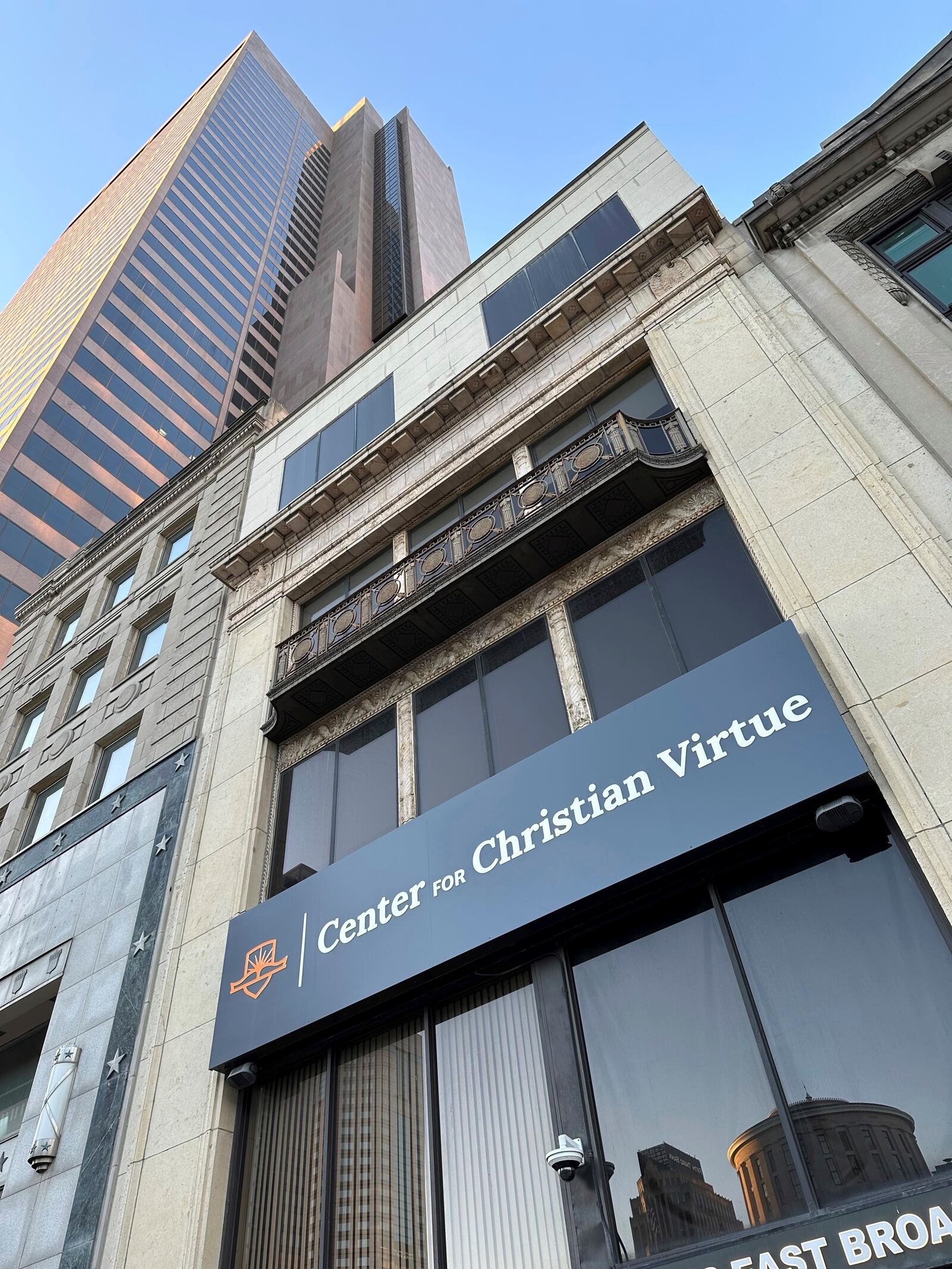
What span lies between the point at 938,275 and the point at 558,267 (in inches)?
308

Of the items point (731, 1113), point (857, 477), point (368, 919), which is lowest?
point (731, 1113)

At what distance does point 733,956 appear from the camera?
7898 millimetres

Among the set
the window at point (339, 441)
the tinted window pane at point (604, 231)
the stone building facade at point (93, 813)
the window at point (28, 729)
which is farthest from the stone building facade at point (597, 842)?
the window at point (28, 729)

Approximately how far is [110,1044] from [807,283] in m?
15.7

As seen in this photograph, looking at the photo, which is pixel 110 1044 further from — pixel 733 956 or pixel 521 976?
pixel 733 956

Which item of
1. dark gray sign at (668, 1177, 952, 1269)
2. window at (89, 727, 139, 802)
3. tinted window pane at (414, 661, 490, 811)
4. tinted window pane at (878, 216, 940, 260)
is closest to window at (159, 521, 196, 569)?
window at (89, 727, 139, 802)

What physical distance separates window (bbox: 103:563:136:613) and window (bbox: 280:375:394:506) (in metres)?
6.67

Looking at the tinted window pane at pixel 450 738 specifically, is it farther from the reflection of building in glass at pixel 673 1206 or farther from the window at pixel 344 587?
the reflection of building in glass at pixel 673 1206

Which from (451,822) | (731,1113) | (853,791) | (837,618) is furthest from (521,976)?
(837,618)

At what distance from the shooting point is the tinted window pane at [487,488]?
15.8m

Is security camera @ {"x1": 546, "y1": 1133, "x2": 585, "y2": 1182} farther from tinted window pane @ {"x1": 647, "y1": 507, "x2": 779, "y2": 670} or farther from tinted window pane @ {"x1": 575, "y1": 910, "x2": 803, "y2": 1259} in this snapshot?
tinted window pane @ {"x1": 647, "y1": 507, "x2": 779, "y2": 670}

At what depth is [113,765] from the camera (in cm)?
1889

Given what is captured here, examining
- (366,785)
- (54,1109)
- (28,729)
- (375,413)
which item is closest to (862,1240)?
(366,785)

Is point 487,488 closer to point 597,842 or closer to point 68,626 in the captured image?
point 597,842
